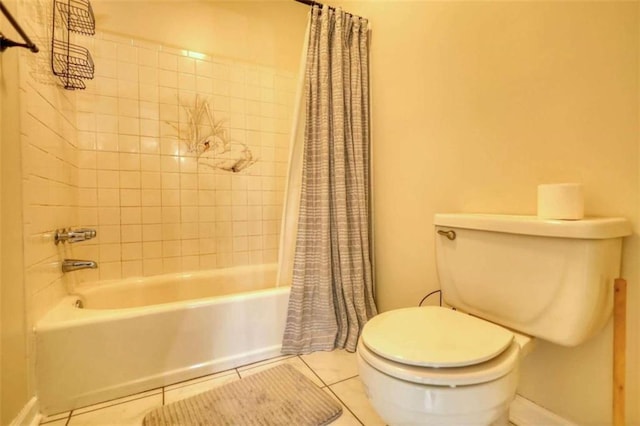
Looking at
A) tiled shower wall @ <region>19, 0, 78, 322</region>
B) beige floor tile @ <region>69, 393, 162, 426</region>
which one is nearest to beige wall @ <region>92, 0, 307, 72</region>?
tiled shower wall @ <region>19, 0, 78, 322</region>

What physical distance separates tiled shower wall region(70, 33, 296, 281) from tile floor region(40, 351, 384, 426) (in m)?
0.84

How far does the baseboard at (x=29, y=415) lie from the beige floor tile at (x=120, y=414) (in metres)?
0.11

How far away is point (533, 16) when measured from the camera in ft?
3.21

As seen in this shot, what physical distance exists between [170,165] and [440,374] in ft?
6.24

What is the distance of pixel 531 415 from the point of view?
1007 millimetres

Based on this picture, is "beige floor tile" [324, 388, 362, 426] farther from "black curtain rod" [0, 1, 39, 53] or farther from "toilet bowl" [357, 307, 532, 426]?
"black curtain rod" [0, 1, 39, 53]

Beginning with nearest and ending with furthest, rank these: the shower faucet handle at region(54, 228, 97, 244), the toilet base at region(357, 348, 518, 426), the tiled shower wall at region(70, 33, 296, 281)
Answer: the toilet base at region(357, 348, 518, 426) → the shower faucet handle at region(54, 228, 97, 244) → the tiled shower wall at region(70, 33, 296, 281)

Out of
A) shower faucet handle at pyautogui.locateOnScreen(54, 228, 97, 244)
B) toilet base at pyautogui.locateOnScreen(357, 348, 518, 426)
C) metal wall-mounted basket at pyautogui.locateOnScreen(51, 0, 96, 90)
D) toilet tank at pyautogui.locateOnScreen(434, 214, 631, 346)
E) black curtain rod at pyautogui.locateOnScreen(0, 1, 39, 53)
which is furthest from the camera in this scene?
metal wall-mounted basket at pyautogui.locateOnScreen(51, 0, 96, 90)

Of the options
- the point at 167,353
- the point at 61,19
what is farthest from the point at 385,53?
the point at 167,353

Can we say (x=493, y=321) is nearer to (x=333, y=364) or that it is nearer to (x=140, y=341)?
(x=333, y=364)

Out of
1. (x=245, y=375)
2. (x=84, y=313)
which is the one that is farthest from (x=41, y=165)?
(x=245, y=375)

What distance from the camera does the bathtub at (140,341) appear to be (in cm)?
110

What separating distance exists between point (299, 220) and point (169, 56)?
1436 millimetres

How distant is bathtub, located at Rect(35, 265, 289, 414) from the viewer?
1101 mm
